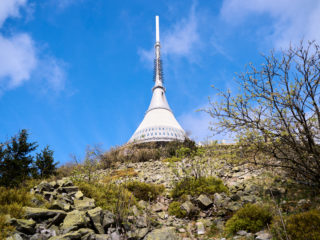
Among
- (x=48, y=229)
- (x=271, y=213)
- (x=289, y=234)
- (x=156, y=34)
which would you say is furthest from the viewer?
(x=156, y=34)

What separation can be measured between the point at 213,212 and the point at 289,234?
2.68 meters

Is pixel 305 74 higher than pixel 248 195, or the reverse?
pixel 305 74

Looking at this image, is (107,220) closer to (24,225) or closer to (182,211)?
(24,225)

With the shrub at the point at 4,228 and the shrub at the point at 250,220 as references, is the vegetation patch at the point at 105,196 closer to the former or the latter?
the shrub at the point at 4,228

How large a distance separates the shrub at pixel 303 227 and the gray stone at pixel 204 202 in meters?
2.53

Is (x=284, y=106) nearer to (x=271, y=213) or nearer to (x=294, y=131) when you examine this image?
(x=294, y=131)

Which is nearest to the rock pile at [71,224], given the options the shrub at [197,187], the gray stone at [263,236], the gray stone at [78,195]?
the gray stone at [78,195]

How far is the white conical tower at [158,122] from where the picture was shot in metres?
28.8

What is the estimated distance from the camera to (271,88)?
18.2 ft

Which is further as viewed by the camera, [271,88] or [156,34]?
[156,34]

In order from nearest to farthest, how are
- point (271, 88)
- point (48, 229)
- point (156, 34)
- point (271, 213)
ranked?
point (48, 229), point (271, 213), point (271, 88), point (156, 34)

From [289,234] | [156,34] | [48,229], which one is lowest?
[289,234]

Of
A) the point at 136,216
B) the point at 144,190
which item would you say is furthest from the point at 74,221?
the point at 144,190

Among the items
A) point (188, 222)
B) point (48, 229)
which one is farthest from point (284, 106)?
point (48, 229)
